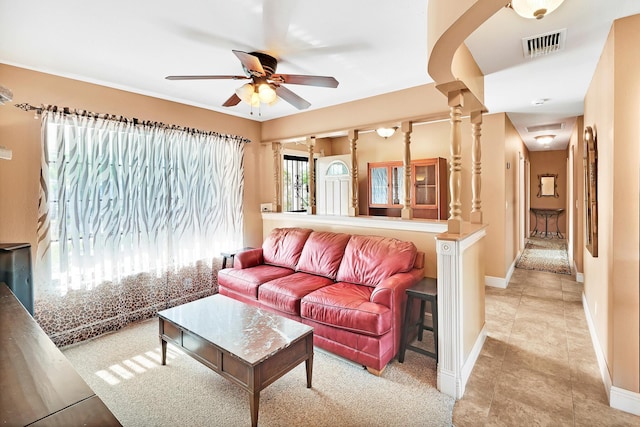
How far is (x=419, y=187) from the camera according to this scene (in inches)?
205

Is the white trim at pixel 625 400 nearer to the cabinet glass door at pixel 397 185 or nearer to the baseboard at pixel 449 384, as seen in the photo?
the baseboard at pixel 449 384

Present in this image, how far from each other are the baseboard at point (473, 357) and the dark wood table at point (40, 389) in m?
2.27

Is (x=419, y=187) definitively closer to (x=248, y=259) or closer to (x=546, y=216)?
(x=248, y=259)

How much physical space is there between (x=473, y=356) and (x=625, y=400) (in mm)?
903

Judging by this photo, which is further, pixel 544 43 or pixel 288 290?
pixel 288 290

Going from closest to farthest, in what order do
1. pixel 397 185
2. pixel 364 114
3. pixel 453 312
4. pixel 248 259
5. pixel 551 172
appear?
pixel 453 312, pixel 364 114, pixel 248 259, pixel 397 185, pixel 551 172

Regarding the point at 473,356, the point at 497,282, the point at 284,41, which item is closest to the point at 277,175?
the point at 284,41

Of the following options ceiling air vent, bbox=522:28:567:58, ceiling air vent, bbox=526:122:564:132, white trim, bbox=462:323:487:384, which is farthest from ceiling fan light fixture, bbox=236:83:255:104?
ceiling air vent, bbox=526:122:564:132

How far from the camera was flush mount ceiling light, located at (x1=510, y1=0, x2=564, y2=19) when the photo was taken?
165 cm

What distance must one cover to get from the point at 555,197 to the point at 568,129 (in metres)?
4.01

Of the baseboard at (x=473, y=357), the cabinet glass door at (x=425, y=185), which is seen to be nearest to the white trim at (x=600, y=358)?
the baseboard at (x=473, y=357)

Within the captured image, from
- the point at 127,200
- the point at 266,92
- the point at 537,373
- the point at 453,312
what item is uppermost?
the point at 266,92

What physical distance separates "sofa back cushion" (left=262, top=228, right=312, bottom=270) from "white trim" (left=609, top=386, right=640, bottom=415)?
288cm

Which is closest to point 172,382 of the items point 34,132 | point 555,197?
point 34,132
